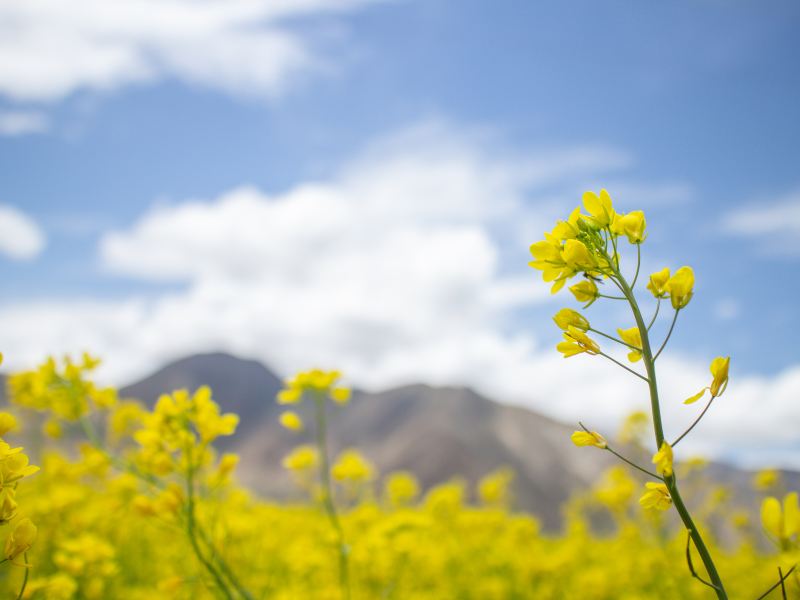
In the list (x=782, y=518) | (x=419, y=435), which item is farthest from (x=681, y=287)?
(x=419, y=435)

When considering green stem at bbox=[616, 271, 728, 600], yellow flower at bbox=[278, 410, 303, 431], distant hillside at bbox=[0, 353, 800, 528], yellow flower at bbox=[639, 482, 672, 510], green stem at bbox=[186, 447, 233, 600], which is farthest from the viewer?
distant hillside at bbox=[0, 353, 800, 528]

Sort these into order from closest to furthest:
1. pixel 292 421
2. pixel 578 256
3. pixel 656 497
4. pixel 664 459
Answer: pixel 664 459, pixel 656 497, pixel 578 256, pixel 292 421

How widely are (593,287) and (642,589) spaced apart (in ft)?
A: 15.1

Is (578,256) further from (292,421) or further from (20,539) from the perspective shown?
(292,421)

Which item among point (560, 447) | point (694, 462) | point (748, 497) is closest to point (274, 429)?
point (560, 447)

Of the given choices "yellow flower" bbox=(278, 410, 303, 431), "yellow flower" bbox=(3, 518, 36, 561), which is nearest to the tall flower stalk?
"yellow flower" bbox=(3, 518, 36, 561)

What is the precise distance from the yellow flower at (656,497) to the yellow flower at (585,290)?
0.42m

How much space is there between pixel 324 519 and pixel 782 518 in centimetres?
630

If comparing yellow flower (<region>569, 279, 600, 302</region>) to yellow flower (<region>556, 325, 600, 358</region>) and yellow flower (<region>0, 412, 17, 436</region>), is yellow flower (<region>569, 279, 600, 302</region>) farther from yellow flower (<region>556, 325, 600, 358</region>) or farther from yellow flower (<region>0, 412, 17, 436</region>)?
yellow flower (<region>0, 412, 17, 436</region>)

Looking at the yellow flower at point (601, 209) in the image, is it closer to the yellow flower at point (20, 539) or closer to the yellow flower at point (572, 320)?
the yellow flower at point (572, 320)

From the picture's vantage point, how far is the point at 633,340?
1.33m

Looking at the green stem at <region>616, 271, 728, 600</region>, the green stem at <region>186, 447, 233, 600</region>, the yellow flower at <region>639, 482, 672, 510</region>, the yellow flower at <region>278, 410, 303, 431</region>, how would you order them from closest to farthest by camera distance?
the green stem at <region>616, 271, 728, 600</region>, the yellow flower at <region>639, 482, 672, 510</region>, the green stem at <region>186, 447, 233, 600</region>, the yellow flower at <region>278, 410, 303, 431</region>

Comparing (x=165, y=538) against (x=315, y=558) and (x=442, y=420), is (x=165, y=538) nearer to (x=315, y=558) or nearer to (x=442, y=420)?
(x=315, y=558)

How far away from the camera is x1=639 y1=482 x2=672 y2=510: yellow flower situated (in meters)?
1.18
